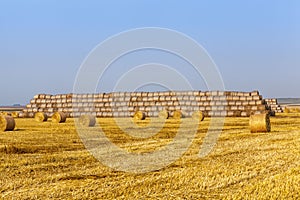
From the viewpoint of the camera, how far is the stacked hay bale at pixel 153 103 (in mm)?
38969

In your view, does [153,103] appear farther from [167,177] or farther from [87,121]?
[167,177]

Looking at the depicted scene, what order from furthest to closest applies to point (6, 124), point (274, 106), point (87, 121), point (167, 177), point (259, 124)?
point (274, 106) < point (87, 121) < point (6, 124) < point (259, 124) < point (167, 177)

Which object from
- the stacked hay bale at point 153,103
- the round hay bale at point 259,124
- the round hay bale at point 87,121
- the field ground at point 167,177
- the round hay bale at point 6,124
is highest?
the stacked hay bale at point 153,103

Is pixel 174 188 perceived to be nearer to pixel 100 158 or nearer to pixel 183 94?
pixel 100 158

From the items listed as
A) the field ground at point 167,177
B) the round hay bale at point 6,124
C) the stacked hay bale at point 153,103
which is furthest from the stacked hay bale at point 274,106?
the field ground at point 167,177

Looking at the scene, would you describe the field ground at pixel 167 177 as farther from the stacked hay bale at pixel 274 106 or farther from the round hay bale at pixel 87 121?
the stacked hay bale at pixel 274 106

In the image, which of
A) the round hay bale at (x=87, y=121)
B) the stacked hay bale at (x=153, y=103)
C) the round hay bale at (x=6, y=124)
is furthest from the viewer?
the stacked hay bale at (x=153, y=103)

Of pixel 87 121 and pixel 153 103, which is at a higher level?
pixel 153 103

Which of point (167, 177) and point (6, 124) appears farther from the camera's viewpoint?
point (6, 124)

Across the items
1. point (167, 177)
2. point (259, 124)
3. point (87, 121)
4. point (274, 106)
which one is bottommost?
point (167, 177)

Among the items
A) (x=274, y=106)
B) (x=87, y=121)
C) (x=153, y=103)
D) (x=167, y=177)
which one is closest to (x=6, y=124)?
(x=87, y=121)

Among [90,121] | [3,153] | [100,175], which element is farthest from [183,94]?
[100,175]

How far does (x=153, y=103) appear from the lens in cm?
4222

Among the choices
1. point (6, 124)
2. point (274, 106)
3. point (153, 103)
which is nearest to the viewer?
point (6, 124)
